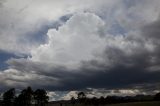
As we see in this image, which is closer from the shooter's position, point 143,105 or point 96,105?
point 143,105

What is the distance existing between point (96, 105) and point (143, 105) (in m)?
55.4

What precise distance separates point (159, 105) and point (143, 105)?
8.93 meters

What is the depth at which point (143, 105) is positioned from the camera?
150 meters

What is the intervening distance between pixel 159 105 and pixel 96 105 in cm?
6296

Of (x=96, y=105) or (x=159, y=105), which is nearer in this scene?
(x=159, y=105)

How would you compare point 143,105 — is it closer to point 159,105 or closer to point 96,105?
point 159,105

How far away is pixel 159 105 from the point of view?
14538 centimetres

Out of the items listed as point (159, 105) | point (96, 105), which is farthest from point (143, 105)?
point (96, 105)

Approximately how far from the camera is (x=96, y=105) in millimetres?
Result: 199000
